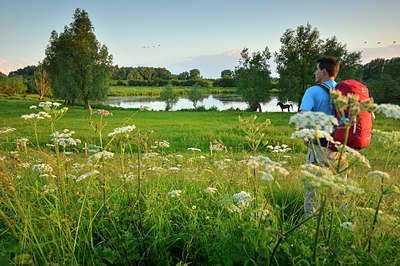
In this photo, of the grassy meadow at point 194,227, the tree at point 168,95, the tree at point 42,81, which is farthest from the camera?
the tree at point 42,81

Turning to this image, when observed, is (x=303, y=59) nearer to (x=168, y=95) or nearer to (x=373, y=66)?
(x=168, y=95)

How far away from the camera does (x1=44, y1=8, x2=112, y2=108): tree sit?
1638 inches

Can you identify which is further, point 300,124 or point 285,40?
point 285,40

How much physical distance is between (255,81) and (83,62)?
89.0 ft

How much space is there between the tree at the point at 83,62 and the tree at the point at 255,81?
2189cm

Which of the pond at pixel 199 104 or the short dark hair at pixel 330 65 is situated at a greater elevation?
the short dark hair at pixel 330 65

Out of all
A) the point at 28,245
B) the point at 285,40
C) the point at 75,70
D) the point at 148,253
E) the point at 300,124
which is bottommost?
the point at 148,253

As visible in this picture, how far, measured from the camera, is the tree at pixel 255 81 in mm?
48000

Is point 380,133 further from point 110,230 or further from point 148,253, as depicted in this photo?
point 110,230

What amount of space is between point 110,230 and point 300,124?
2477mm

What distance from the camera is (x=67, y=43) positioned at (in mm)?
42375

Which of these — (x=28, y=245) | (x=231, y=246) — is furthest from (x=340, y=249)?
(x=28, y=245)

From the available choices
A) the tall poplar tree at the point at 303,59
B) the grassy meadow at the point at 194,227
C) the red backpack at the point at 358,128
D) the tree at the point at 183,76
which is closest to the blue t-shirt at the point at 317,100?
the red backpack at the point at 358,128

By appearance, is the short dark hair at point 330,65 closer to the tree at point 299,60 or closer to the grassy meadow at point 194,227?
the grassy meadow at point 194,227
